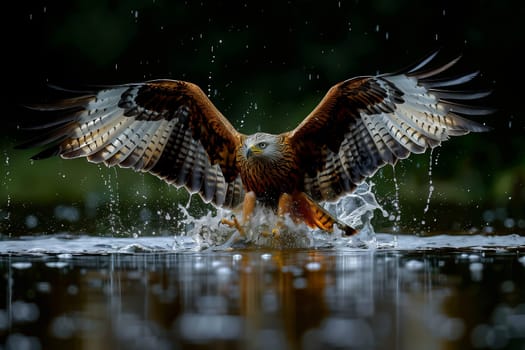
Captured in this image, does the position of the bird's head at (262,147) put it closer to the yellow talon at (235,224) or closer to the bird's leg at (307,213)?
the bird's leg at (307,213)

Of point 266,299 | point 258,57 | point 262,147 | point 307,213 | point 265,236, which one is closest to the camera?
point 266,299

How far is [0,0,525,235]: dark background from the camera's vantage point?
16.3m

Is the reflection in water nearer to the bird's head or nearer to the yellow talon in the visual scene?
the yellow talon

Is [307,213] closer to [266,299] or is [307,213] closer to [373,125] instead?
[373,125]

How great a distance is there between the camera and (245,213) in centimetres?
896

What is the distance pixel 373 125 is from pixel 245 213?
1.25m

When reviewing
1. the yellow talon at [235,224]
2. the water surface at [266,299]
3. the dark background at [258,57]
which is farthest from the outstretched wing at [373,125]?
the dark background at [258,57]

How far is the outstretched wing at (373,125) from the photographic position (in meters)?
8.56

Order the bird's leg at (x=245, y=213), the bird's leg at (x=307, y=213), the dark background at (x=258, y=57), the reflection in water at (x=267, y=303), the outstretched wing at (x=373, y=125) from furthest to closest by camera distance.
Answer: the dark background at (x=258, y=57)
the bird's leg at (x=307, y=213)
the bird's leg at (x=245, y=213)
the outstretched wing at (x=373, y=125)
the reflection in water at (x=267, y=303)

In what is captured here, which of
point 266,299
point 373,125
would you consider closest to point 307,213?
point 373,125

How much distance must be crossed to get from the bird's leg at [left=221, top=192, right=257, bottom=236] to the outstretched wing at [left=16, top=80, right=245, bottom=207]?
0.97 ft

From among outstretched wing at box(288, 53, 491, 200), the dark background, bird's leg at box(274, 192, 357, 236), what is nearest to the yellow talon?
bird's leg at box(274, 192, 357, 236)

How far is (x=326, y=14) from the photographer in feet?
61.8

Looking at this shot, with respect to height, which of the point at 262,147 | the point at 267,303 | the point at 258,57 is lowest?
the point at 267,303
